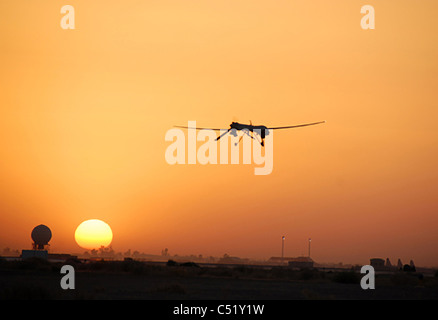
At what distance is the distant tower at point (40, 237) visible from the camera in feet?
485

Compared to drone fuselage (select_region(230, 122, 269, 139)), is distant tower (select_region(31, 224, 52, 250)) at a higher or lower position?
lower

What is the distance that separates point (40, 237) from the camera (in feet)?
486

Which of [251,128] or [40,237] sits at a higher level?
[251,128]

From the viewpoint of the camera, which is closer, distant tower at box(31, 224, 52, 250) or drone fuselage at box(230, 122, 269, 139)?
drone fuselage at box(230, 122, 269, 139)

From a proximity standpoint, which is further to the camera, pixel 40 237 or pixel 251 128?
pixel 40 237

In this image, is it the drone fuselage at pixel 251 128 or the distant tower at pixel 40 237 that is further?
the distant tower at pixel 40 237

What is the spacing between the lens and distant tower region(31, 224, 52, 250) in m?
148

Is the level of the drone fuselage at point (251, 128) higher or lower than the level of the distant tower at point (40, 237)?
higher

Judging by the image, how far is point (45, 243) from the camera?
14838 cm
